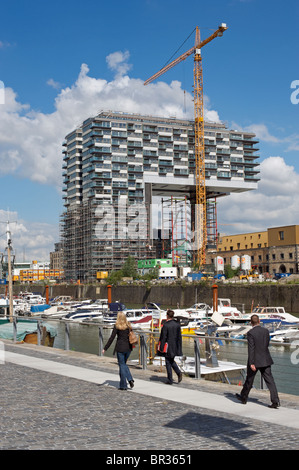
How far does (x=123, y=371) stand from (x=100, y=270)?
410 ft

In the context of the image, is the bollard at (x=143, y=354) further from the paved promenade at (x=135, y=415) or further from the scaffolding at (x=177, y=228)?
the scaffolding at (x=177, y=228)

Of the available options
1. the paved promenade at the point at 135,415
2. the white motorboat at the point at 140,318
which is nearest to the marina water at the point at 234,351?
the white motorboat at the point at 140,318

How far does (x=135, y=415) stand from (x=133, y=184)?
139787 millimetres

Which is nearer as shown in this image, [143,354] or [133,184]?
[143,354]

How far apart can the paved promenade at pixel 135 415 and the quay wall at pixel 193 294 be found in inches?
2097

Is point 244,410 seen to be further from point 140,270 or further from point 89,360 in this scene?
point 140,270

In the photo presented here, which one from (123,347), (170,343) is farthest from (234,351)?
(123,347)

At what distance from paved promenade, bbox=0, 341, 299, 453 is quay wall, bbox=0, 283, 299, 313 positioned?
53259 millimetres

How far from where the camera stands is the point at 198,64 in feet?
490

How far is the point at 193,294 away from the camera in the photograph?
81250mm

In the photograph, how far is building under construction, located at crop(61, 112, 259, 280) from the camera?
461 ft

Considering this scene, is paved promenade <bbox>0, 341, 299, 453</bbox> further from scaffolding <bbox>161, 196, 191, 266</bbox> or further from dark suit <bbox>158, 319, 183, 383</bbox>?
scaffolding <bbox>161, 196, 191, 266</bbox>

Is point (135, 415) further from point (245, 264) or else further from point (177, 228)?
point (177, 228)

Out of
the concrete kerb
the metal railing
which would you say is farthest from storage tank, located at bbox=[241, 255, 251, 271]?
the concrete kerb
